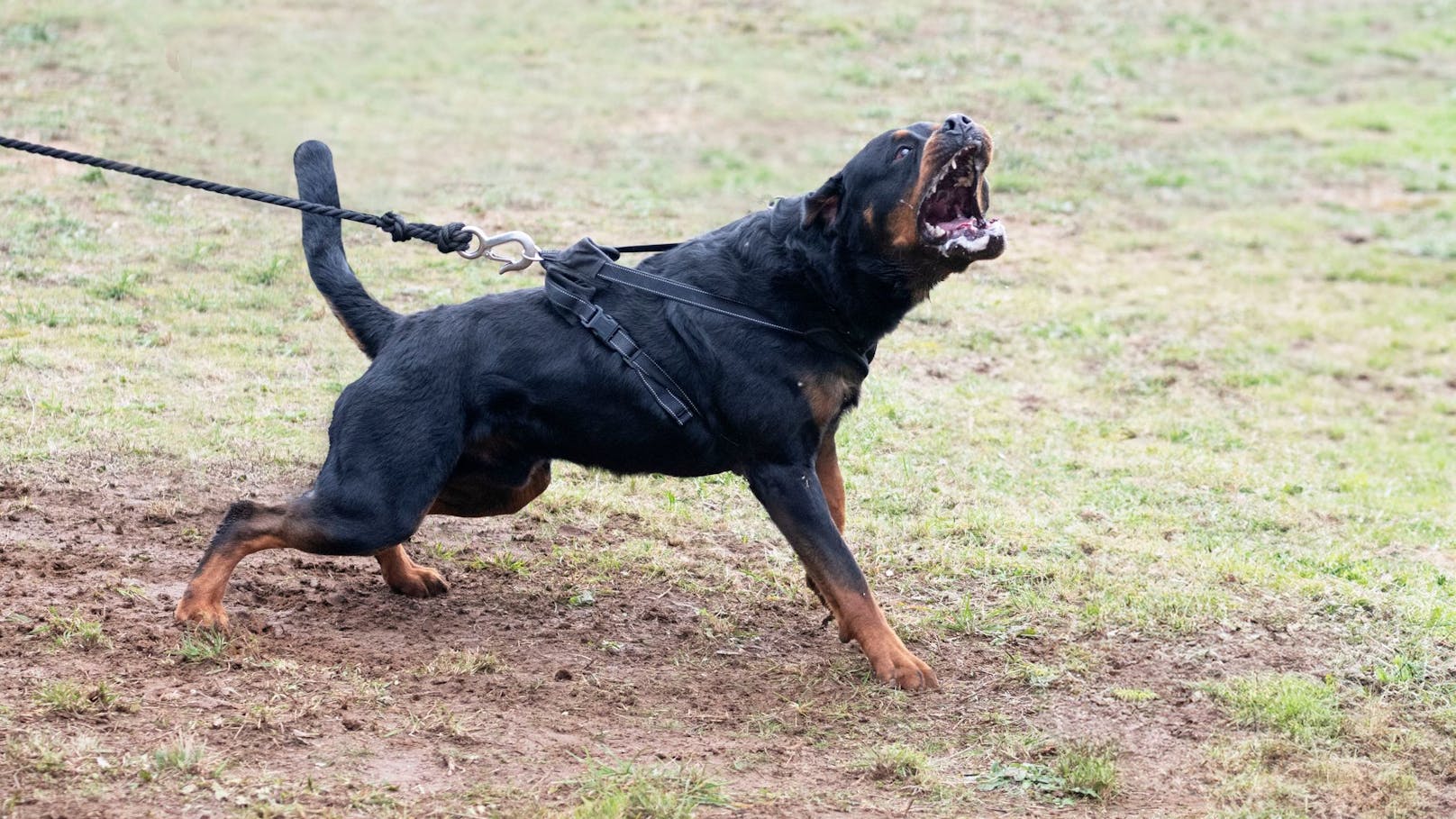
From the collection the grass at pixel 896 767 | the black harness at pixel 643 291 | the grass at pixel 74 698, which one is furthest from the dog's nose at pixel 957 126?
the grass at pixel 74 698

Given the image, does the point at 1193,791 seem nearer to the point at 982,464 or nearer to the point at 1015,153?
the point at 982,464

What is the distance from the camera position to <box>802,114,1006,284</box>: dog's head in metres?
5.15

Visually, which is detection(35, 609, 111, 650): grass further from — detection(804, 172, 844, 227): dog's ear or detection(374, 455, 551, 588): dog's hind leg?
detection(804, 172, 844, 227): dog's ear

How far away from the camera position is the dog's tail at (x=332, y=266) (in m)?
5.55

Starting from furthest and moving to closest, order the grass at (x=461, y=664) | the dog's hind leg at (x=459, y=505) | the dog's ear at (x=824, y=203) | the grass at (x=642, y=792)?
1. the dog's hind leg at (x=459, y=505)
2. the dog's ear at (x=824, y=203)
3. the grass at (x=461, y=664)
4. the grass at (x=642, y=792)

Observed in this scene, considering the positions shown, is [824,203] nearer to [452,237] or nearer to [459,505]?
[452,237]

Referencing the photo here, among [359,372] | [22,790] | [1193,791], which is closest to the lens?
[22,790]

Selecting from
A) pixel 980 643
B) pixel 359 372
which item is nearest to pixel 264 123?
pixel 359 372

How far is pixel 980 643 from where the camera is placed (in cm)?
573

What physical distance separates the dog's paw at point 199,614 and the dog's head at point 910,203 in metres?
2.55

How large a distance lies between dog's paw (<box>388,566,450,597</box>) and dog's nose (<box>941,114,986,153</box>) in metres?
2.73

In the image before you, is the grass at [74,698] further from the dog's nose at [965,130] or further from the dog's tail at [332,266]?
the dog's nose at [965,130]

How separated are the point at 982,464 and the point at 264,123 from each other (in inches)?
375

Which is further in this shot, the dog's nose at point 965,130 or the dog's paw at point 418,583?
the dog's paw at point 418,583
